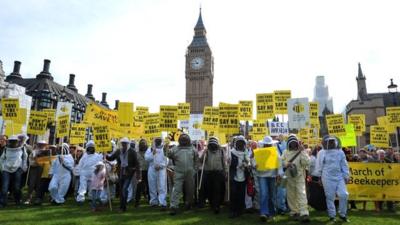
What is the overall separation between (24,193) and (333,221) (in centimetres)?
1163

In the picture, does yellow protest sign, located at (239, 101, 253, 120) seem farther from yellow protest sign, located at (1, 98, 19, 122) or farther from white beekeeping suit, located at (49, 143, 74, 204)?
yellow protest sign, located at (1, 98, 19, 122)

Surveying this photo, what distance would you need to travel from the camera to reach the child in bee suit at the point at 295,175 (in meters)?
8.70

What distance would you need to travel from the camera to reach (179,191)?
9570 millimetres

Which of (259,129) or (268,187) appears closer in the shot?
(268,187)

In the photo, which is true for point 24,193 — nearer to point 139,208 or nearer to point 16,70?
point 139,208

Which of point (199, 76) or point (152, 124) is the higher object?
point (199, 76)

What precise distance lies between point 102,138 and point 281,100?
7.88m

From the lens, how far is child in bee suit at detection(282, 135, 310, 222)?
8.70 m

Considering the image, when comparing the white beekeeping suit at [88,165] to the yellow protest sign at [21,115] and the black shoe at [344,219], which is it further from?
the black shoe at [344,219]

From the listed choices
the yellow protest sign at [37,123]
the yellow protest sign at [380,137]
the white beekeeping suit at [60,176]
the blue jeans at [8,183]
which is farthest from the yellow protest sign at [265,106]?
the blue jeans at [8,183]

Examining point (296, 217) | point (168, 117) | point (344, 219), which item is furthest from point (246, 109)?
point (344, 219)

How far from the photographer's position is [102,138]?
1196cm

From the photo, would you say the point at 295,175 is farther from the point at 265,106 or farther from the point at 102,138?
the point at 265,106

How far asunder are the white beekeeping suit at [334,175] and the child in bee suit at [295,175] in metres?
0.55
